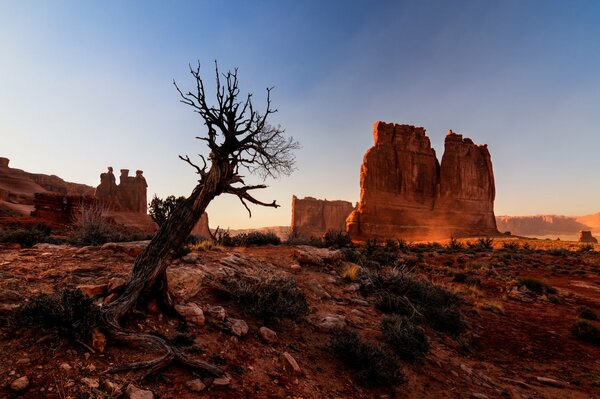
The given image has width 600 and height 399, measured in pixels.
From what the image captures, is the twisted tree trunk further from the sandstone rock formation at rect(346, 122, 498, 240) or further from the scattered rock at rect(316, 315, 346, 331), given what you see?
the sandstone rock formation at rect(346, 122, 498, 240)

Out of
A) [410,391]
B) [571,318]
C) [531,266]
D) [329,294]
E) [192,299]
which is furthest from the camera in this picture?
[531,266]

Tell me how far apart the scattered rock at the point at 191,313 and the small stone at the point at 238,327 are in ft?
1.72

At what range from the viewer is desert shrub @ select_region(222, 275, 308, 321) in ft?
19.9

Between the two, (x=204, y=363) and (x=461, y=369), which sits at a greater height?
(x=204, y=363)

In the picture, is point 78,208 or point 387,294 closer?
point 387,294

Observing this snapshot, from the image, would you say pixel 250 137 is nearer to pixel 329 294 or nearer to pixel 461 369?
pixel 329 294

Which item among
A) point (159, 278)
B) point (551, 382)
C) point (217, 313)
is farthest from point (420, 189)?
point (159, 278)

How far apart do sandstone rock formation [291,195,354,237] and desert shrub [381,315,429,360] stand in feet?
271

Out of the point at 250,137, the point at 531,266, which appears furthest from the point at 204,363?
the point at 531,266

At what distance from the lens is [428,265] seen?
15.8 m

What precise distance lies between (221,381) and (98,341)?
5.28 feet

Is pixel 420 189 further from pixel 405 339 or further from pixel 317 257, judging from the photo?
pixel 405 339

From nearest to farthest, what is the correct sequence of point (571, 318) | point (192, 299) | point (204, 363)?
point (204, 363), point (192, 299), point (571, 318)

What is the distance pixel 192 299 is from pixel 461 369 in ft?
18.2
